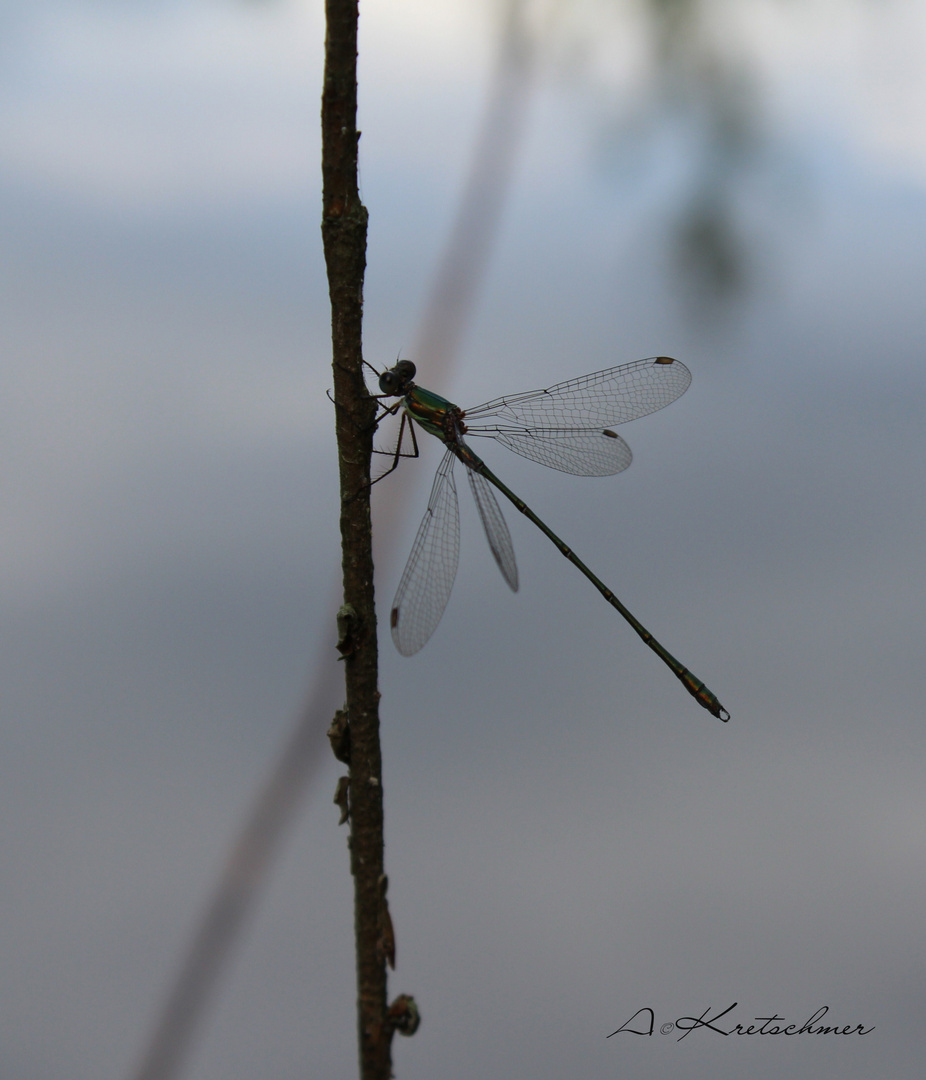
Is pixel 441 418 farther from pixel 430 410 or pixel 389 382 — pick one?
pixel 389 382

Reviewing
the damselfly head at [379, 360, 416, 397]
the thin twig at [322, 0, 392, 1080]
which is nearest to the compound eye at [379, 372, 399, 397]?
the damselfly head at [379, 360, 416, 397]

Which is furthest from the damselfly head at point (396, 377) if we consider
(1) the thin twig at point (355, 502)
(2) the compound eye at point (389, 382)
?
(1) the thin twig at point (355, 502)

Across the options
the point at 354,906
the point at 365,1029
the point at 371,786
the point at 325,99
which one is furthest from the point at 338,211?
the point at 365,1029

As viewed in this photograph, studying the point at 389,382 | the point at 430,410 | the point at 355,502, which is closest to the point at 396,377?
the point at 389,382

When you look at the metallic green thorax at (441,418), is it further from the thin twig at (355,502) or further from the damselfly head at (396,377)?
the thin twig at (355,502)

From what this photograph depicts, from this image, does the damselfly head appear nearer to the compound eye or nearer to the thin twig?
the compound eye

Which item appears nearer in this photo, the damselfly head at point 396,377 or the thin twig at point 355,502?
the thin twig at point 355,502

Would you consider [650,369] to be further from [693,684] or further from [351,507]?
[351,507]

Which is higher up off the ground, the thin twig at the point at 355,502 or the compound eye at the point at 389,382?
the compound eye at the point at 389,382
